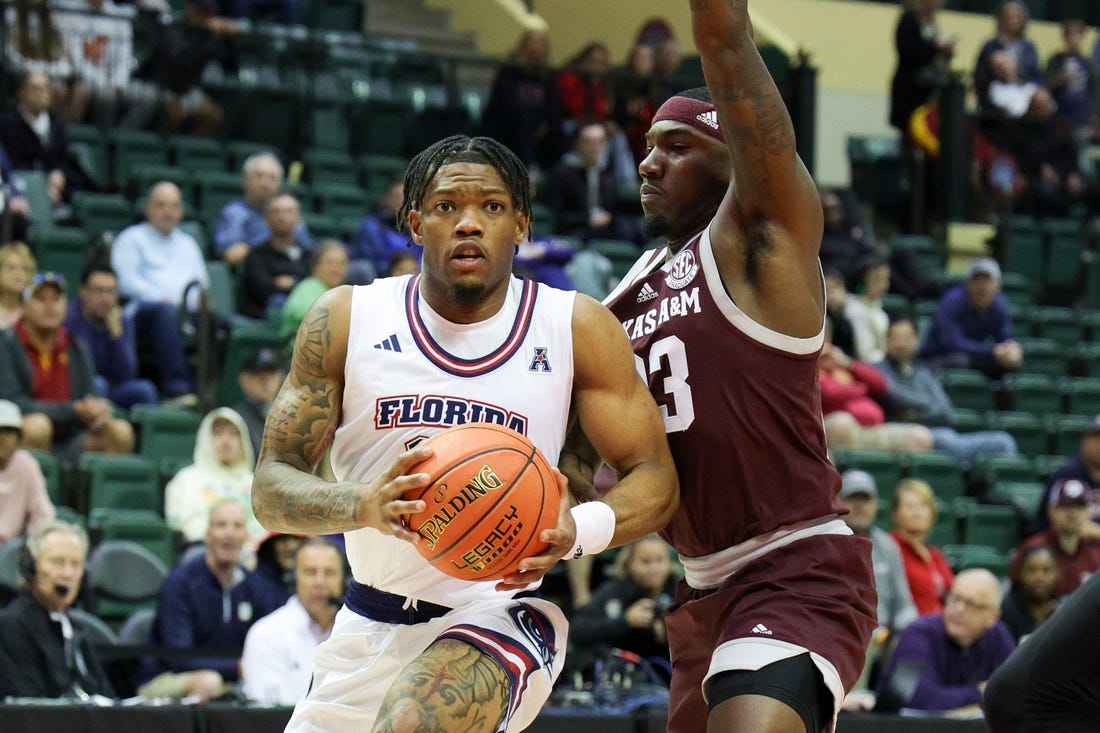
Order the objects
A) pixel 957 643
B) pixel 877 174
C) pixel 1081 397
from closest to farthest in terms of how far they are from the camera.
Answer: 1. pixel 957 643
2. pixel 1081 397
3. pixel 877 174

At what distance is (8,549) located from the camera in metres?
9.05

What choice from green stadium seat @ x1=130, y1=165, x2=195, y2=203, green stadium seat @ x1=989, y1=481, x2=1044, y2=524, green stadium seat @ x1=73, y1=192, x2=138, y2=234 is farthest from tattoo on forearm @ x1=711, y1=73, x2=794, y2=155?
green stadium seat @ x1=130, y1=165, x2=195, y2=203

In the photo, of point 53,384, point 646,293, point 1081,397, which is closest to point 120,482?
point 53,384

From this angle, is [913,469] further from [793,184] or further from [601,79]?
Answer: [793,184]

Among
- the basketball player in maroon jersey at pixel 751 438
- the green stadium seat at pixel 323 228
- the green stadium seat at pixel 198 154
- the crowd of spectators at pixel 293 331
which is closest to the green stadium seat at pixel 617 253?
the crowd of spectators at pixel 293 331

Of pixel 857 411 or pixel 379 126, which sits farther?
pixel 379 126

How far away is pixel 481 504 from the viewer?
4164 millimetres

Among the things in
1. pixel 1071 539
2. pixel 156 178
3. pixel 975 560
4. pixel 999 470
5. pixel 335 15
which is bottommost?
pixel 975 560

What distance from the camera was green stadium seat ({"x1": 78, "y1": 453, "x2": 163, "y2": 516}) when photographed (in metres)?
10.3

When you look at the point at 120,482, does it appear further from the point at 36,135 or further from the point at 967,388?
the point at 967,388

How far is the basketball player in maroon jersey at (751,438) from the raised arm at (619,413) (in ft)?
0.57

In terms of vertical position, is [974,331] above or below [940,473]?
above

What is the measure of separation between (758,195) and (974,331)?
34.9 feet

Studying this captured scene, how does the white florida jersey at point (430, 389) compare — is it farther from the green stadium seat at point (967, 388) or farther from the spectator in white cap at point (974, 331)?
the spectator in white cap at point (974, 331)
